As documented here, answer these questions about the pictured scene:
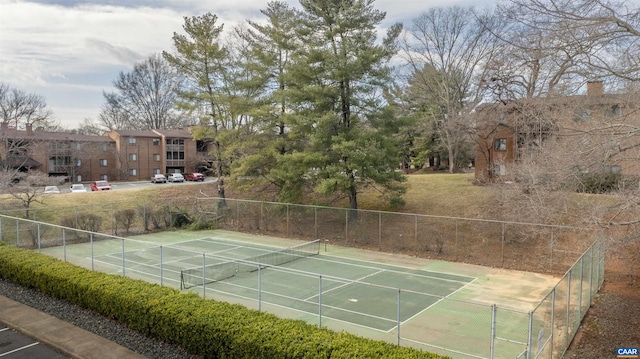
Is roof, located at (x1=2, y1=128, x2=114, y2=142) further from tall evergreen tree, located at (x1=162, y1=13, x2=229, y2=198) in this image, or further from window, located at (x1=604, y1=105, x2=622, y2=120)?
window, located at (x1=604, y1=105, x2=622, y2=120)

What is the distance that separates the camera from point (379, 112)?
25.7 meters

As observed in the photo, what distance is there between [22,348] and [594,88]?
1659 centimetres

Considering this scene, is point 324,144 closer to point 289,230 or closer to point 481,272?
point 289,230

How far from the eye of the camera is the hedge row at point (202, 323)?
7.98 meters

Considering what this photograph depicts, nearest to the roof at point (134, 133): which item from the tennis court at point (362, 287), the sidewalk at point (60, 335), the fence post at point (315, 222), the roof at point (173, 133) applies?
the roof at point (173, 133)

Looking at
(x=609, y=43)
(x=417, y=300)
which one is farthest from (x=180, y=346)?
(x=609, y=43)

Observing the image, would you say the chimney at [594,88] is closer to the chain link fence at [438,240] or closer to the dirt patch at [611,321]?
the chain link fence at [438,240]

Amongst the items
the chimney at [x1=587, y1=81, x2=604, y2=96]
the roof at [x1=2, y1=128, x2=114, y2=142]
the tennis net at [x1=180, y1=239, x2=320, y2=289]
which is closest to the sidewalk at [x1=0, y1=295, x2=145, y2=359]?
the tennis net at [x1=180, y1=239, x2=320, y2=289]

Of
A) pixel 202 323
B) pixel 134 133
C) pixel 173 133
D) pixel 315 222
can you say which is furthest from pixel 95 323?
pixel 173 133

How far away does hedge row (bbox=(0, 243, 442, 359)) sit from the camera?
798 cm

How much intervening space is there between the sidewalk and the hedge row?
801 mm

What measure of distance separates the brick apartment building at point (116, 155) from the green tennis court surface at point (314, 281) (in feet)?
130

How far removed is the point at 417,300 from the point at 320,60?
50.2 feet

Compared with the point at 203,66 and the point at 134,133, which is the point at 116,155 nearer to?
the point at 134,133
